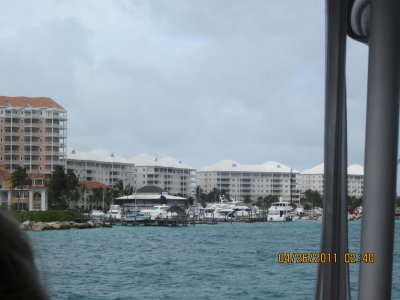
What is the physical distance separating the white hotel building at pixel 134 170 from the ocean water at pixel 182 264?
27.3 feet

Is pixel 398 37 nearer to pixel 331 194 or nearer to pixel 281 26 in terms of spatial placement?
pixel 331 194

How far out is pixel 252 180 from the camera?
46.2 metres

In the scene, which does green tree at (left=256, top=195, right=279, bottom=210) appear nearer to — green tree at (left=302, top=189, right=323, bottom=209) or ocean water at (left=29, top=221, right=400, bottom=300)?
green tree at (left=302, top=189, right=323, bottom=209)

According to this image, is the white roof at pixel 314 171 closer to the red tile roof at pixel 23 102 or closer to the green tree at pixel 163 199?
the green tree at pixel 163 199

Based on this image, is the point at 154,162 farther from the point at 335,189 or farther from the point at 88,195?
the point at 335,189

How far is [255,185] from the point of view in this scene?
150ft

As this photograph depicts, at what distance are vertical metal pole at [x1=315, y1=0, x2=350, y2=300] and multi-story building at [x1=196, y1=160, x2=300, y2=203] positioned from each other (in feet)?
134

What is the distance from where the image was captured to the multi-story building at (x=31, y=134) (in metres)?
23.6

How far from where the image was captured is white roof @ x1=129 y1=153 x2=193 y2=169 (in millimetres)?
44650

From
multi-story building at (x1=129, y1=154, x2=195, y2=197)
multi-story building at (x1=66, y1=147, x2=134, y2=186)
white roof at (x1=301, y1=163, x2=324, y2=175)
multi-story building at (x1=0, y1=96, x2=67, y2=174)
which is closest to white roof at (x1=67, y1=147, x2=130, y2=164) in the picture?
multi-story building at (x1=66, y1=147, x2=134, y2=186)

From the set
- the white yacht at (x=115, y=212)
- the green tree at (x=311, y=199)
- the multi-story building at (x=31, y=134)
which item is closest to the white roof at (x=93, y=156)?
the white yacht at (x=115, y=212)

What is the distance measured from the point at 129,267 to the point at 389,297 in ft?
59.4

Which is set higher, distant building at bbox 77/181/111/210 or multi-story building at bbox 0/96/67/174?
multi-story building at bbox 0/96/67/174

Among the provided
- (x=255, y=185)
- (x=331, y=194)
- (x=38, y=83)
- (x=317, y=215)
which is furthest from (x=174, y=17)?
(x=331, y=194)
